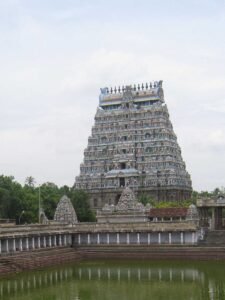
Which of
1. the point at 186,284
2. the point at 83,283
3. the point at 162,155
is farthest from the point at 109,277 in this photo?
the point at 162,155

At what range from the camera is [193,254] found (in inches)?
2389

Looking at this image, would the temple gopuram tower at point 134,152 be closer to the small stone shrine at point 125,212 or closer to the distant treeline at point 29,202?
the distant treeline at point 29,202

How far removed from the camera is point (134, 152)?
110500 millimetres

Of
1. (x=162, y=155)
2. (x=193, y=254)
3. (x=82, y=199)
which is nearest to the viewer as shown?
(x=193, y=254)

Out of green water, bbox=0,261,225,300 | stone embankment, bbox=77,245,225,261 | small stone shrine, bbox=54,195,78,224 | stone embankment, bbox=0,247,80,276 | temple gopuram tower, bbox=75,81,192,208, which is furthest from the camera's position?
temple gopuram tower, bbox=75,81,192,208

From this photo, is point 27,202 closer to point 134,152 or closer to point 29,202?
point 29,202

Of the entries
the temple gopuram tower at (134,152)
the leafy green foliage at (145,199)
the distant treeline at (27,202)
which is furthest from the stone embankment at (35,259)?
the temple gopuram tower at (134,152)

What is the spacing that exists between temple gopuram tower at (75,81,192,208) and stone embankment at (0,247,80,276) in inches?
1830

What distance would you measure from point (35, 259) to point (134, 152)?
58.7m

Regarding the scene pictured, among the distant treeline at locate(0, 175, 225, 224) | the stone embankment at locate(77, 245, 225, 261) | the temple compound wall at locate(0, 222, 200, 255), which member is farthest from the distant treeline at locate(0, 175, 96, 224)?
the stone embankment at locate(77, 245, 225, 261)

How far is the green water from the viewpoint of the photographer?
40.1 metres

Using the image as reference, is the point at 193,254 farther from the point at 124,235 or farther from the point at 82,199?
the point at 82,199

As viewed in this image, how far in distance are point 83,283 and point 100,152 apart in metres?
68.2

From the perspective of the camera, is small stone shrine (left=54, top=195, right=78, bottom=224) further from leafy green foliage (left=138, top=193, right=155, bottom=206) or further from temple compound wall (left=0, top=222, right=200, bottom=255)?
leafy green foliage (left=138, top=193, right=155, bottom=206)
